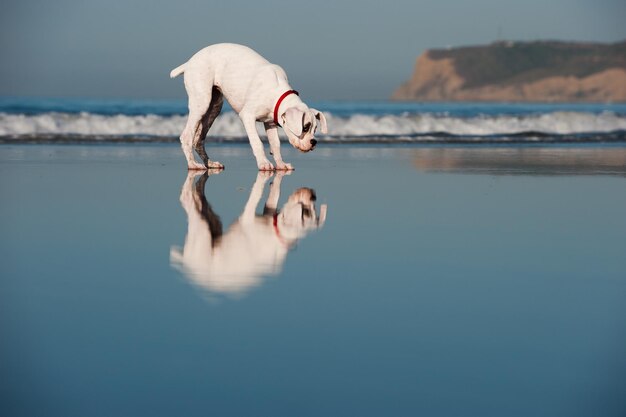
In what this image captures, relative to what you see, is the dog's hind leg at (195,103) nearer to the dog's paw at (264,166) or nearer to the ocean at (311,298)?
the dog's paw at (264,166)

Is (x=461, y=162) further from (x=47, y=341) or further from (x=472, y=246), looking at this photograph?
(x=47, y=341)

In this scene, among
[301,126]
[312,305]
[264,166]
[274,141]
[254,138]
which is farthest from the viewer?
[274,141]

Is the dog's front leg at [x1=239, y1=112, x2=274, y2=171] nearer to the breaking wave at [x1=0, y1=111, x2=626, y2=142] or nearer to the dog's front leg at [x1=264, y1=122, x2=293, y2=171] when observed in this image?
the dog's front leg at [x1=264, y1=122, x2=293, y2=171]

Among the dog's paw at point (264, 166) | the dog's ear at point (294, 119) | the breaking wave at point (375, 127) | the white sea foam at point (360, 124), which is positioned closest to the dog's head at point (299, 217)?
the dog's ear at point (294, 119)

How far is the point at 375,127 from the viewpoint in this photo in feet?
63.2

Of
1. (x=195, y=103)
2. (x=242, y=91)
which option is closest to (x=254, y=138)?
(x=242, y=91)

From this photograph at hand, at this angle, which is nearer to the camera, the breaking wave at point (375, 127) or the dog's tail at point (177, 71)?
the dog's tail at point (177, 71)

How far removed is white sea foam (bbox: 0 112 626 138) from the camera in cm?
1773

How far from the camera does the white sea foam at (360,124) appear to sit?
58.2 feet

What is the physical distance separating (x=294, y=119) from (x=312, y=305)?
550 cm

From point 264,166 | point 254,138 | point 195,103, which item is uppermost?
point 195,103

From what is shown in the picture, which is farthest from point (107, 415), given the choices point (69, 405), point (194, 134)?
point (194, 134)

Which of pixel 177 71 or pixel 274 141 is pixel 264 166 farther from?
pixel 177 71

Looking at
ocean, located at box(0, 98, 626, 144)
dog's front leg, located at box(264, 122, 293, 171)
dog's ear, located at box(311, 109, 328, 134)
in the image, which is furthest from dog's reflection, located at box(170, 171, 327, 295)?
ocean, located at box(0, 98, 626, 144)
